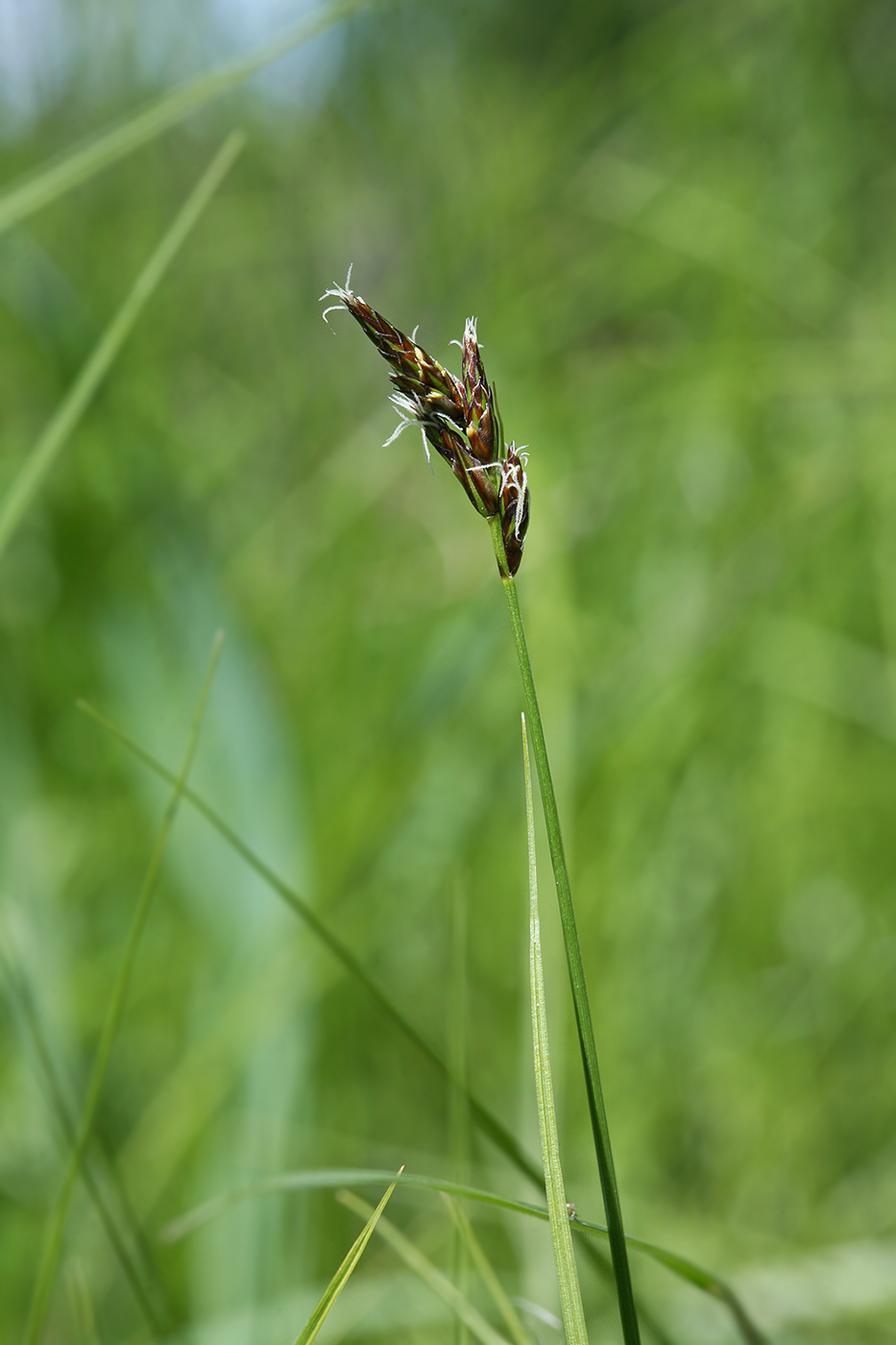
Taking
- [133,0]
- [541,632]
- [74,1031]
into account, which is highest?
[133,0]

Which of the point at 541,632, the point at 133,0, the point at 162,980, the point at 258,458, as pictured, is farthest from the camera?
the point at 258,458

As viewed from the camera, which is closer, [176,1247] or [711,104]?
[176,1247]

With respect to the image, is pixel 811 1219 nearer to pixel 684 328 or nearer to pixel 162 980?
pixel 162 980

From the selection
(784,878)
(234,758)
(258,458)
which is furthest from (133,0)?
(784,878)

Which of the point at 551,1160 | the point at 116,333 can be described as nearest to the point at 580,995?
the point at 551,1160

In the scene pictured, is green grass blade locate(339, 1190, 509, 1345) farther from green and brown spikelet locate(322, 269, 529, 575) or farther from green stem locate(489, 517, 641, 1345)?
green and brown spikelet locate(322, 269, 529, 575)

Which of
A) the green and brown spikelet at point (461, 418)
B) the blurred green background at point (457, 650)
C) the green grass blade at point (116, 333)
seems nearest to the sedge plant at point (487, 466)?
the green and brown spikelet at point (461, 418)

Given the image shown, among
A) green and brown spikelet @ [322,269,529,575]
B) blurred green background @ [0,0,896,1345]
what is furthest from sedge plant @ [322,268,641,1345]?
blurred green background @ [0,0,896,1345]

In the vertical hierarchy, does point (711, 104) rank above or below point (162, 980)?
above
